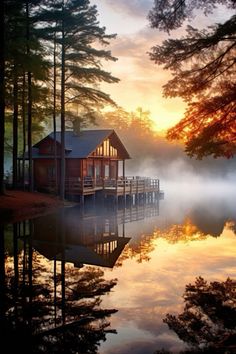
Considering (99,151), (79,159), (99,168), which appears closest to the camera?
(79,159)

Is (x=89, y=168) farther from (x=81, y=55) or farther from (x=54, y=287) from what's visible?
(x=54, y=287)

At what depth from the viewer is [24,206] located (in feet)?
74.7

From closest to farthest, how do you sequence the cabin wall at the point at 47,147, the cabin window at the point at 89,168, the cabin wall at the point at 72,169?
the cabin wall at the point at 72,169 < the cabin wall at the point at 47,147 < the cabin window at the point at 89,168

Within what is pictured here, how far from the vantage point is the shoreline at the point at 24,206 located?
20.4m

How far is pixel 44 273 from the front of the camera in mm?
11016

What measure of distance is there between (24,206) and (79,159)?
49.0 ft

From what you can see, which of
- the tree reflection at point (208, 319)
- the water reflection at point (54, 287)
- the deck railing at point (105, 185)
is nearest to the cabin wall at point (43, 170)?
the deck railing at point (105, 185)

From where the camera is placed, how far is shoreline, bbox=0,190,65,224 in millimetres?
20375

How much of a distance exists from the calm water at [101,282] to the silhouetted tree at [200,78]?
4.38 meters

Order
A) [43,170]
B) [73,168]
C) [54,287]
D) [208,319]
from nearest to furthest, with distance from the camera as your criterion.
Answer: [208,319], [54,287], [73,168], [43,170]

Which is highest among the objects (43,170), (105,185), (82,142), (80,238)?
(82,142)

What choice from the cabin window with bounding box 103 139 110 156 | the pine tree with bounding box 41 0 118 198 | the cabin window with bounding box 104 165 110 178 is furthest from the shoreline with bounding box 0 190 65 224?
the cabin window with bounding box 104 165 110 178

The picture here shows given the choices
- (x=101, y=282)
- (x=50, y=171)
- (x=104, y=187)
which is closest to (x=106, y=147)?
(x=104, y=187)

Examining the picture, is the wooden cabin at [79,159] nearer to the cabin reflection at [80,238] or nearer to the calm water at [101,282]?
the cabin reflection at [80,238]
